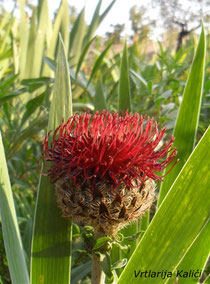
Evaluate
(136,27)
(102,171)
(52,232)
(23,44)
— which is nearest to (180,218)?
(102,171)

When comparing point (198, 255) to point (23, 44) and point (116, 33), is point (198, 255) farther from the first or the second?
point (116, 33)

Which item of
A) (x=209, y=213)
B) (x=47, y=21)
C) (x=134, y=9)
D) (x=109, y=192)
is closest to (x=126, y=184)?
(x=109, y=192)

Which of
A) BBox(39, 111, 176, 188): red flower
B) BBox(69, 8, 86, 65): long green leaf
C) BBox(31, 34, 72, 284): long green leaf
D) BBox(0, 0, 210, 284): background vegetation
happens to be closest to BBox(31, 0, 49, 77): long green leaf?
BBox(0, 0, 210, 284): background vegetation

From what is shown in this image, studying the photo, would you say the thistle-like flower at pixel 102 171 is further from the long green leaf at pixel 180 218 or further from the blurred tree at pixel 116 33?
the blurred tree at pixel 116 33

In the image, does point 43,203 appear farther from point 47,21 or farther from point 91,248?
point 47,21

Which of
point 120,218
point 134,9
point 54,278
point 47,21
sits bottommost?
point 54,278

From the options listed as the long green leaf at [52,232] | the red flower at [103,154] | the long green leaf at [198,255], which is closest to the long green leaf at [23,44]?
the long green leaf at [52,232]

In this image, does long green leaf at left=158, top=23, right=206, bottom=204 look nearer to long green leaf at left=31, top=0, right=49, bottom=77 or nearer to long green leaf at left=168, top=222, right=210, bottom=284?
long green leaf at left=168, top=222, right=210, bottom=284
